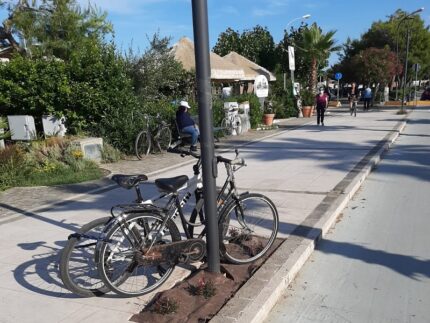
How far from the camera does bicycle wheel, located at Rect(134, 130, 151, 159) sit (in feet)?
36.2

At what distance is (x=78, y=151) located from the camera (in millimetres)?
9555

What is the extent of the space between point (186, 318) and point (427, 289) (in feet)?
6.84

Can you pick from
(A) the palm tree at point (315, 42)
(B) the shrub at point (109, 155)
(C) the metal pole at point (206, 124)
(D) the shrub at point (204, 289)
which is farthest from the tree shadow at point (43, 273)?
(A) the palm tree at point (315, 42)

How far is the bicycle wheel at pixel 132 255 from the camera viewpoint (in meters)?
3.55

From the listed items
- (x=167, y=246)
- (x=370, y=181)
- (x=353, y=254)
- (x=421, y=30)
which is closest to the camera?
(x=167, y=246)

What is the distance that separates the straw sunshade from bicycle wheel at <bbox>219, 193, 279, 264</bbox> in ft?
50.0

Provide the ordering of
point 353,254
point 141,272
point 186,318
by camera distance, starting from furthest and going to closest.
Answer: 1. point 353,254
2. point 141,272
3. point 186,318

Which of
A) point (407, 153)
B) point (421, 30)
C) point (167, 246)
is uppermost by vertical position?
point (421, 30)

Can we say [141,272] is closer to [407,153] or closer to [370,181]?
[370,181]

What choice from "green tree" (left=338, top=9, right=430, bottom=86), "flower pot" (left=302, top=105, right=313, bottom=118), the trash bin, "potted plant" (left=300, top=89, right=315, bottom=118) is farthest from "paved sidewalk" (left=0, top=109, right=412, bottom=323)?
"green tree" (left=338, top=9, right=430, bottom=86)

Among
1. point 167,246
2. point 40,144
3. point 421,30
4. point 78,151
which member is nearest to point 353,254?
point 167,246

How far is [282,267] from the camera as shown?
4129 mm

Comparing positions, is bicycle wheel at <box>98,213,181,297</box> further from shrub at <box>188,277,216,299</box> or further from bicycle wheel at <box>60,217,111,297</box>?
shrub at <box>188,277,216,299</box>

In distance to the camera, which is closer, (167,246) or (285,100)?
(167,246)
